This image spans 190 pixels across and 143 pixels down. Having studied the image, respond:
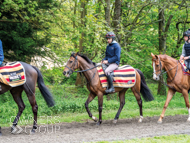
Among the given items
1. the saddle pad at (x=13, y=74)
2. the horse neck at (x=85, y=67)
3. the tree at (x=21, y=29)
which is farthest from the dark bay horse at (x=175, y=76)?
the tree at (x=21, y=29)

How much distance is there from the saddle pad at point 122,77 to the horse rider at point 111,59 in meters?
0.15

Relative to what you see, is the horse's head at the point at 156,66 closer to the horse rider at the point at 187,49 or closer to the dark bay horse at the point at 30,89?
the horse rider at the point at 187,49

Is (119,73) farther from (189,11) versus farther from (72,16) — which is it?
(189,11)

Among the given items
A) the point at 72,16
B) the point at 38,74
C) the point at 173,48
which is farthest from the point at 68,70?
the point at 173,48

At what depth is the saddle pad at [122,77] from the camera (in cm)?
750

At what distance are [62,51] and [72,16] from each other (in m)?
2.13

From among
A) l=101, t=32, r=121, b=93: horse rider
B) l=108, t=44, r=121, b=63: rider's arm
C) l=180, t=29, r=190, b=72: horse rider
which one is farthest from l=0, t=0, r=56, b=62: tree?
l=180, t=29, r=190, b=72: horse rider

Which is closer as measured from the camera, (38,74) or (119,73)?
(38,74)

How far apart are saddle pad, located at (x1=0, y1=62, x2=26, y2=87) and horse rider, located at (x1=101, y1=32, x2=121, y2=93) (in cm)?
266

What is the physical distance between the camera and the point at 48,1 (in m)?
10.1

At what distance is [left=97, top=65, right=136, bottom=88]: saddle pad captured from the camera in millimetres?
7500

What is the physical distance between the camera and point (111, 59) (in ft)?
24.8

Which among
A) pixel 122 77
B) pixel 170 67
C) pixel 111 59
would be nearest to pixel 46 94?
pixel 111 59

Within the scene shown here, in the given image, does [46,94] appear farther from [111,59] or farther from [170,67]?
[170,67]
